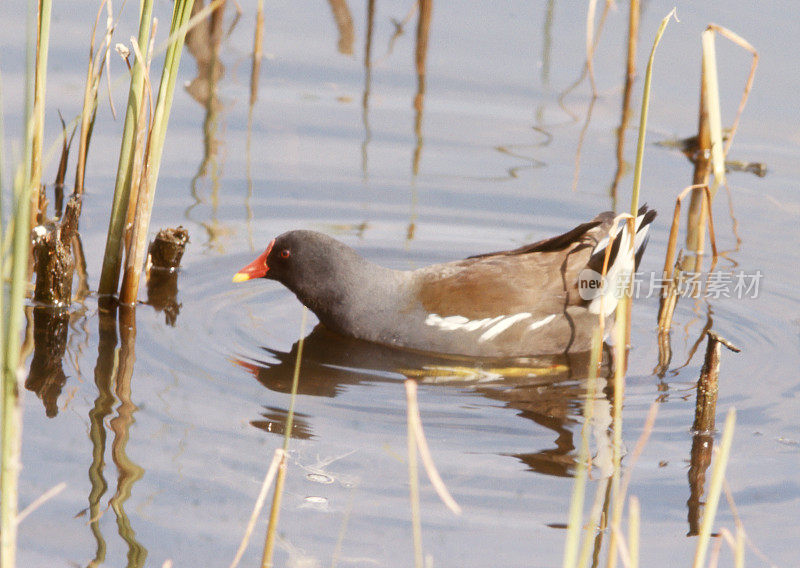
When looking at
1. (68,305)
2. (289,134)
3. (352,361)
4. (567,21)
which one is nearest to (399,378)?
(352,361)

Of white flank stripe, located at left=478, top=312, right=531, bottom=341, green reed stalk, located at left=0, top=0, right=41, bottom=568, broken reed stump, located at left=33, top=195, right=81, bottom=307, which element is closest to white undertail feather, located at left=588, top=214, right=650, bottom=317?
white flank stripe, located at left=478, top=312, right=531, bottom=341

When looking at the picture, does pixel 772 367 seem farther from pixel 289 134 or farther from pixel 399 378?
pixel 289 134

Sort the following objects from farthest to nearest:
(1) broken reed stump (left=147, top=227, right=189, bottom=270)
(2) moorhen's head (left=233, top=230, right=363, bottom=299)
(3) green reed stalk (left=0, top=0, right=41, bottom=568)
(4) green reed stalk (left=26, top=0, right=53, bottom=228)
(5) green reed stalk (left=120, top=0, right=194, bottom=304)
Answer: (1) broken reed stump (left=147, top=227, right=189, bottom=270)
(2) moorhen's head (left=233, top=230, right=363, bottom=299)
(5) green reed stalk (left=120, top=0, right=194, bottom=304)
(4) green reed stalk (left=26, top=0, right=53, bottom=228)
(3) green reed stalk (left=0, top=0, right=41, bottom=568)

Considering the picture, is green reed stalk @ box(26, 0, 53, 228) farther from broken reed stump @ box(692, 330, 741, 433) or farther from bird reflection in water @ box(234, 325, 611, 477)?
broken reed stump @ box(692, 330, 741, 433)

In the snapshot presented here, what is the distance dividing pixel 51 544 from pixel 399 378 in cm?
191

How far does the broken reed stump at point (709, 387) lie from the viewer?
12.8ft

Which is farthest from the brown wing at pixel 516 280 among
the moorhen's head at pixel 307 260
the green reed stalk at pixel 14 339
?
the green reed stalk at pixel 14 339

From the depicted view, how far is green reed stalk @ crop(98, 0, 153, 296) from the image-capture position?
4.47 meters

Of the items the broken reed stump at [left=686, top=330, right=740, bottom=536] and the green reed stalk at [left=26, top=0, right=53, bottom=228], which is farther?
the green reed stalk at [left=26, top=0, right=53, bottom=228]

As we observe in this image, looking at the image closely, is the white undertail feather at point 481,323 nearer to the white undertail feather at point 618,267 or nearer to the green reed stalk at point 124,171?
the white undertail feather at point 618,267

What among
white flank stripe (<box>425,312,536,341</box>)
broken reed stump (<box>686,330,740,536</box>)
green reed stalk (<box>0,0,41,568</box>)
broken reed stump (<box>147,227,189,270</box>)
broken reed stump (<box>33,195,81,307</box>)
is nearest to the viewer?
green reed stalk (<box>0,0,41,568</box>)

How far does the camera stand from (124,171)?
482 centimetres

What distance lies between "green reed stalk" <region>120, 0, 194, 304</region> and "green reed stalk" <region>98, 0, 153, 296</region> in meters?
0.09

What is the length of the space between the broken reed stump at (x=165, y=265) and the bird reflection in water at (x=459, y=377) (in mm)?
739
